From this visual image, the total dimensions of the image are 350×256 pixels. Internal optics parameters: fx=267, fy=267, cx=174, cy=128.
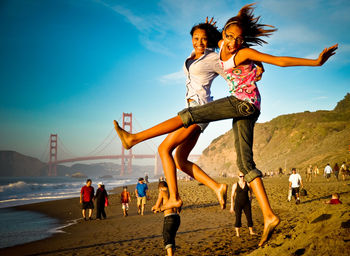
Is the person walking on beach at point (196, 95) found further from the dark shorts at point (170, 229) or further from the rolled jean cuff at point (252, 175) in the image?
the rolled jean cuff at point (252, 175)

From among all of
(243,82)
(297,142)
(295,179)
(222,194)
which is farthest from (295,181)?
(297,142)

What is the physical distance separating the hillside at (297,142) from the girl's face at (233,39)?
34.9 metres

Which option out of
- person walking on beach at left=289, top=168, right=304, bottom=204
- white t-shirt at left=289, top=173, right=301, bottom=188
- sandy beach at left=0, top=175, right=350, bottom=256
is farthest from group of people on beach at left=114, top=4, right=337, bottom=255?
white t-shirt at left=289, top=173, right=301, bottom=188

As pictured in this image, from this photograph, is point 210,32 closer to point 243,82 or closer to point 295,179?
point 243,82

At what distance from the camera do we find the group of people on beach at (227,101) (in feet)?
7.43

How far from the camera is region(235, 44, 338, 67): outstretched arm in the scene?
1.92m

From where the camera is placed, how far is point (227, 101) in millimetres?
2279

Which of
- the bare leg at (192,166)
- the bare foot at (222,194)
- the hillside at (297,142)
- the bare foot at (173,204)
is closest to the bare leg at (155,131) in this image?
Answer: the bare leg at (192,166)

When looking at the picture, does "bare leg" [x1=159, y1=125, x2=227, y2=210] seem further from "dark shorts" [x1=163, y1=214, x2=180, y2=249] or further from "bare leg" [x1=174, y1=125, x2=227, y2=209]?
"dark shorts" [x1=163, y1=214, x2=180, y2=249]

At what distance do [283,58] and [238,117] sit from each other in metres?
Answer: 0.60

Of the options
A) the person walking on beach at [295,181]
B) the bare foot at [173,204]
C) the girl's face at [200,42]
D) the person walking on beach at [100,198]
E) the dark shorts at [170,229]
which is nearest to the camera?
the bare foot at [173,204]

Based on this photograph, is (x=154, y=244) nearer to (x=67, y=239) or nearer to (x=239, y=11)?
(x=67, y=239)

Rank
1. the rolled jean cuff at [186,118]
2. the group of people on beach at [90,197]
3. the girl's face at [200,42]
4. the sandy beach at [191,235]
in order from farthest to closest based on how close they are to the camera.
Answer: the group of people on beach at [90,197]
the sandy beach at [191,235]
the girl's face at [200,42]
the rolled jean cuff at [186,118]

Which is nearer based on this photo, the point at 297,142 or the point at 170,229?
the point at 170,229
